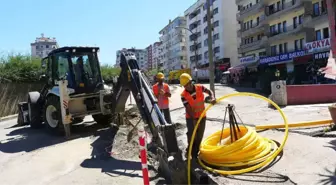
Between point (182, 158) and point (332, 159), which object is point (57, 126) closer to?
point (182, 158)

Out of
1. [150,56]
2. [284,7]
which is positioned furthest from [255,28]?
[150,56]

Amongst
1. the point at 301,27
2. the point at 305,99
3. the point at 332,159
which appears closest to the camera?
the point at 332,159

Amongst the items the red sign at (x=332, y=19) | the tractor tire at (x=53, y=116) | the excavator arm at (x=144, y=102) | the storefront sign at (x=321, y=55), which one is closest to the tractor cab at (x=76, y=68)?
the tractor tire at (x=53, y=116)

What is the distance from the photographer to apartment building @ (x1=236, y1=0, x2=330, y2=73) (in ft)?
113

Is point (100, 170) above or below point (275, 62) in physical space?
below

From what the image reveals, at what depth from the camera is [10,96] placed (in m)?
23.5

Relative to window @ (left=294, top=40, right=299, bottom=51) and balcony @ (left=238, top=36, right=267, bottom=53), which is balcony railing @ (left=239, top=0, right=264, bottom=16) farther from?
window @ (left=294, top=40, right=299, bottom=51)

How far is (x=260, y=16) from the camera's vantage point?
48.3 metres

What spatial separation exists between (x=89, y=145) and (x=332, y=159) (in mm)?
6635

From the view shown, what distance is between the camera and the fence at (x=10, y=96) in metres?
22.9

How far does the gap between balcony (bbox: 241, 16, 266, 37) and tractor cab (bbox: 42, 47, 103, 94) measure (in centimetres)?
3775

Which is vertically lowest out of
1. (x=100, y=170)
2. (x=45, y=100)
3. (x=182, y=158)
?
(x=100, y=170)

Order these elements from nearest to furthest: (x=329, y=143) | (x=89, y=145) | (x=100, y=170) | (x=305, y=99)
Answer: (x=329, y=143)
(x=100, y=170)
(x=89, y=145)
(x=305, y=99)

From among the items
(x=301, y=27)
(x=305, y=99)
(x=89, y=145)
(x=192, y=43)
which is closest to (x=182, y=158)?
(x=89, y=145)
